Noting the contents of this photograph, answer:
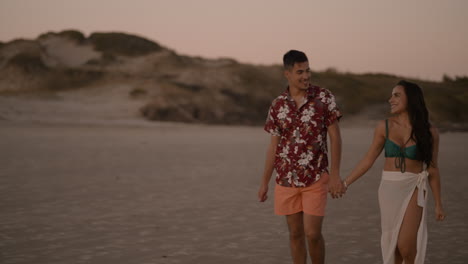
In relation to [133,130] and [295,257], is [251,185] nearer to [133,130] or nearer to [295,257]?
[295,257]

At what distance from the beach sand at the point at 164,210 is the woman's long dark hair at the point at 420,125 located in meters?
1.82

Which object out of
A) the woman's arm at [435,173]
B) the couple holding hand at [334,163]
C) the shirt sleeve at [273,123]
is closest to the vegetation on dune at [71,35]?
the shirt sleeve at [273,123]

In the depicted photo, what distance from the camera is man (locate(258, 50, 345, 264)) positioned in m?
4.73

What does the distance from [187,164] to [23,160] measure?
3597 millimetres

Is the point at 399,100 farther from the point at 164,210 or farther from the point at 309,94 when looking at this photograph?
the point at 164,210

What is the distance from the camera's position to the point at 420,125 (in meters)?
4.51

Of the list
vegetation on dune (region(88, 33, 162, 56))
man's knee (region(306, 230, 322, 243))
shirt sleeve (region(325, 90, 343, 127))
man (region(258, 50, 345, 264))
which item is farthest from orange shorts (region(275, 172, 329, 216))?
vegetation on dune (region(88, 33, 162, 56))

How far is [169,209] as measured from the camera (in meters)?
8.73

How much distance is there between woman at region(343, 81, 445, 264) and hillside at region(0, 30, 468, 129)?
2573 centimetres

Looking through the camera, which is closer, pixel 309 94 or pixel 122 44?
pixel 309 94

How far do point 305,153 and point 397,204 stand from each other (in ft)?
2.46

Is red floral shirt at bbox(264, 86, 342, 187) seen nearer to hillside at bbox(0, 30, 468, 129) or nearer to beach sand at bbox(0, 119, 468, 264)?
beach sand at bbox(0, 119, 468, 264)

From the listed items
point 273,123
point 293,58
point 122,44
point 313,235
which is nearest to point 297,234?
point 313,235

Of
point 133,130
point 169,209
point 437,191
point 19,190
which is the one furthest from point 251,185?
point 133,130
